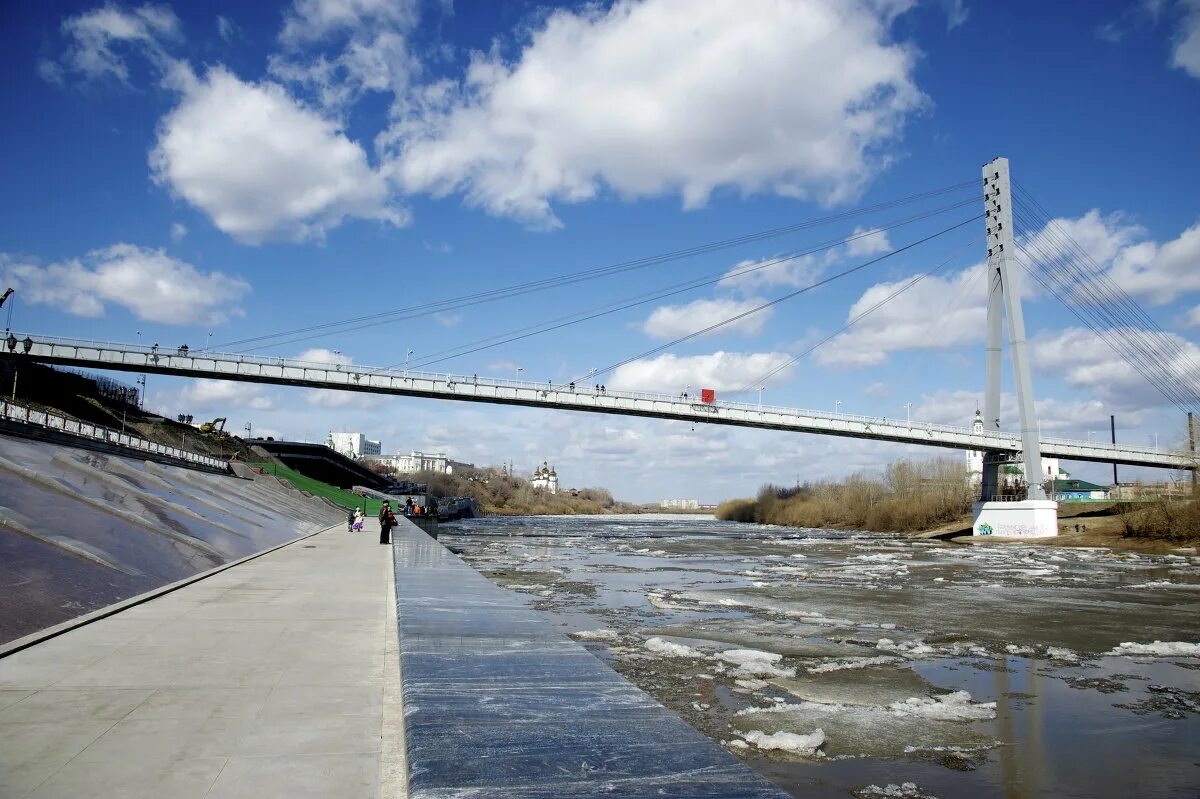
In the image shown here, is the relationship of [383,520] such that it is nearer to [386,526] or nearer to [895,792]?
[386,526]

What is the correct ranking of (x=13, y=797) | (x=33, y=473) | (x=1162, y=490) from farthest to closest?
1. (x=1162, y=490)
2. (x=33, y=473)
3. (x=13, y=797)

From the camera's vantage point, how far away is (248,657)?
24.5ft

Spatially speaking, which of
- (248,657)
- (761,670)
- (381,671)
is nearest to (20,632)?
(248,657)

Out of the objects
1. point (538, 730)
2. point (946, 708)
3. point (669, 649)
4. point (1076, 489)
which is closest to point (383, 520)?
point (669, 649)

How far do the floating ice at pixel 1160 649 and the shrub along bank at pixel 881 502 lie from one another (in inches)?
2099

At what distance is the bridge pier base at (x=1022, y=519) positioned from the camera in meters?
49.8

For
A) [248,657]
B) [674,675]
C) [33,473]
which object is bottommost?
[674,675]

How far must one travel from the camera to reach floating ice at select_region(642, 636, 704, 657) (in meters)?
11.8

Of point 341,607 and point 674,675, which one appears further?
point 341,607

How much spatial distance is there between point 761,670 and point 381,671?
18.6ft

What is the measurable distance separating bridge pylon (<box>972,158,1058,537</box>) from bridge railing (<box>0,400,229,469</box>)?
4874 cm

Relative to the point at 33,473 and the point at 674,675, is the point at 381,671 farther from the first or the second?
the point at 33,473

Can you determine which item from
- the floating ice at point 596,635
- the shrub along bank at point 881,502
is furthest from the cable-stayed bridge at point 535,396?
the floating ice at point 596,635

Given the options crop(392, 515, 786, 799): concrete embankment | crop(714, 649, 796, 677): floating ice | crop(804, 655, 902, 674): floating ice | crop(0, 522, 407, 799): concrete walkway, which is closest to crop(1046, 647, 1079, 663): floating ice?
crop(804, 655, 902, 674): floating ice
